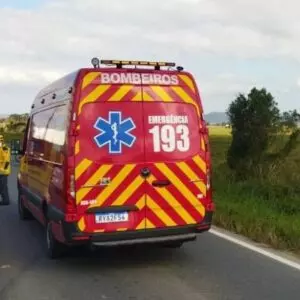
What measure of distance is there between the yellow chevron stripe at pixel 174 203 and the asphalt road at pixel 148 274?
1.81 feet

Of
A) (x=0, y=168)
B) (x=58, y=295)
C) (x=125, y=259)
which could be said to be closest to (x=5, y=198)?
(x=0, y=168)

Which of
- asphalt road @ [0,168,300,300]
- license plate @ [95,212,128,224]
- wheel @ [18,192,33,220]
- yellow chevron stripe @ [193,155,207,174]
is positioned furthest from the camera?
wheel @ [18,192,33,220]

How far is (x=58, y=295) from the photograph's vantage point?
230 inches

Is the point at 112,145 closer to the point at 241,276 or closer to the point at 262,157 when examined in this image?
the point at 241,276

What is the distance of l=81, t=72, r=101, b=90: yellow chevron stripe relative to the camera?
6.74 m

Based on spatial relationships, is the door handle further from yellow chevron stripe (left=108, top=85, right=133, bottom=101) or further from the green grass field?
the green grass field

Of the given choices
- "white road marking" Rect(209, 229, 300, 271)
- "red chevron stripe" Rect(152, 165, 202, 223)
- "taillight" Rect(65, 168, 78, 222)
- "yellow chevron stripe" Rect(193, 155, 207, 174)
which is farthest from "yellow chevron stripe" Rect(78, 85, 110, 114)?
"white road marking" Rect(209, 229, 300, 271)

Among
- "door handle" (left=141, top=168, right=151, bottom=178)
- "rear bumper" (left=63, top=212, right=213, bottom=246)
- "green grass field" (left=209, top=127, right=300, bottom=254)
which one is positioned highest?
"door handle" (left=141, top=168, right=151, bottom=178)

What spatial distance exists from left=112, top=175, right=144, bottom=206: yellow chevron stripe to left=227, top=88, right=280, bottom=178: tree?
9.41 metres

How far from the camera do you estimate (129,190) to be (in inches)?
269

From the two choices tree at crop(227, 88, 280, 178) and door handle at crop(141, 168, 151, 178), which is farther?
tree at crop(227, 88, 280, 178)

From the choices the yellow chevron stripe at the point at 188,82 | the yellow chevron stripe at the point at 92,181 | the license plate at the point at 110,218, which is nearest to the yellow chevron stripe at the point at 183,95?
the yellow chevron stripe at the point at 188,82

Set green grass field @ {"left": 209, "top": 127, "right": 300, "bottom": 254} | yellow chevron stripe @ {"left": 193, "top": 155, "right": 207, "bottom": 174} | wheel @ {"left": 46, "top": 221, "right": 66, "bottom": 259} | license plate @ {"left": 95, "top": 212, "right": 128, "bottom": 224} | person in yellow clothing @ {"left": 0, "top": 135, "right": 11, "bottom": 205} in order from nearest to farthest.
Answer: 1. license plate @ {"left": 95, "top": 212, "right": 128, "bottom": 224}
2. yellow chevron stripe @ {"left": 193, "top": 155, "right": 207, "bottom": 174}
3. wheel @ {"left": 46, "top": 221, "right": 66, "bottom": 259}
4. green grass field @ {"left": 209, "top": 127, "right": 300, "bottom": 254}
5. person in yellow clothing @ {"left": 0, "top": 135, "right": 11, "bottom": 205}

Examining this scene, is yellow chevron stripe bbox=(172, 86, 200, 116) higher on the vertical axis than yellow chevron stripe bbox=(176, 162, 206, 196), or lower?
higher
